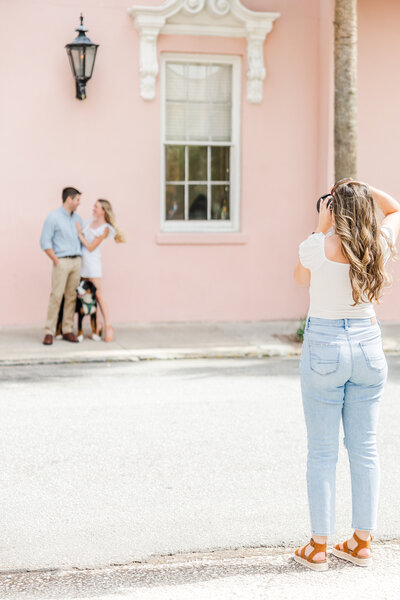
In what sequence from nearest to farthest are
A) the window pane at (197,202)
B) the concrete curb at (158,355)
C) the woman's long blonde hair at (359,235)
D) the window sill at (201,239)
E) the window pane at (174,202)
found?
the woman's long blonde hair at (359,235) < the concrete curb at (158,355) < the window sill at (201,239) < the window pane at (174,202) < the window pane at (197,202)

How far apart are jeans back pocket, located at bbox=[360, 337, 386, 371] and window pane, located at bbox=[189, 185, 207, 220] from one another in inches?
353

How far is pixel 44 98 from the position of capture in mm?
12289

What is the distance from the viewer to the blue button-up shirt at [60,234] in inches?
434

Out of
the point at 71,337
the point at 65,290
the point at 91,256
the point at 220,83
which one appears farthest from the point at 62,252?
the point at 220,83

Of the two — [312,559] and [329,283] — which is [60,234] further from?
[312,559]

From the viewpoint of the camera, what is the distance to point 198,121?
13000 millimetres

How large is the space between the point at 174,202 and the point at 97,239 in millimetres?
2038

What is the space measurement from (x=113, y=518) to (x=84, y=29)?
321 inches

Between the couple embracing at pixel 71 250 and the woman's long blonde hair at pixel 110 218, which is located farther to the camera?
the woman's long blonde hair at pixel 110 218

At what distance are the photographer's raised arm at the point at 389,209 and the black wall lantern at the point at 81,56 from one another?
816 cm

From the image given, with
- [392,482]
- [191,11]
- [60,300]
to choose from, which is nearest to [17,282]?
[60,300]

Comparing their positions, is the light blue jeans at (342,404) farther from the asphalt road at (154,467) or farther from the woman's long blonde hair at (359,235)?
the asphalt road at (154,467)

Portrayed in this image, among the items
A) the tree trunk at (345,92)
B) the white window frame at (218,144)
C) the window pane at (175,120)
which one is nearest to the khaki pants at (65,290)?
the white window frame at (218,144)

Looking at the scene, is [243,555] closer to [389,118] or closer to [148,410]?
[148,410]
